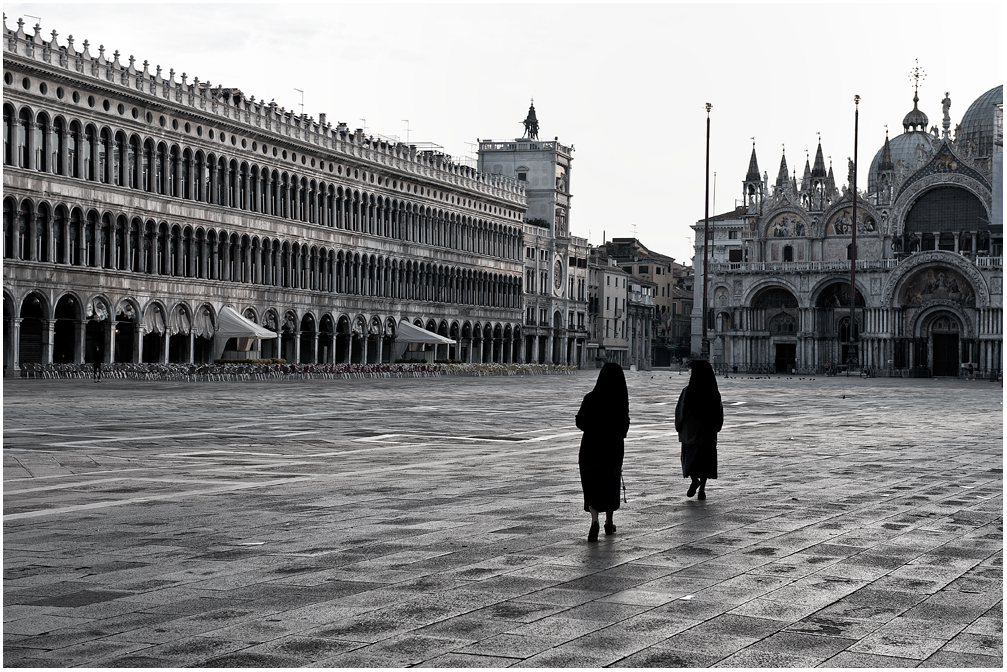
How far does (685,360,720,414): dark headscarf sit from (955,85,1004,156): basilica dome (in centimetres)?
9141

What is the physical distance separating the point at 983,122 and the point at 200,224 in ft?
213

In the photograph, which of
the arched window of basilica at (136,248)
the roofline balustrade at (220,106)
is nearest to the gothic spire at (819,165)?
the roofline balustrade at (220,106)

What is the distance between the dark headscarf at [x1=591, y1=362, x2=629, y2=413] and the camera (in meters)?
10.2

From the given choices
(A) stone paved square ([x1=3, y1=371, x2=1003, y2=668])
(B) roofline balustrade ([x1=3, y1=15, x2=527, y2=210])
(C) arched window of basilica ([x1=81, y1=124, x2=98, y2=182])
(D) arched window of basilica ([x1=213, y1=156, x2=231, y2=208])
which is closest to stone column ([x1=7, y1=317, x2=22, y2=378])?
(C) arched window of basilica ([x1=81, y1=124, x2=98, y2=182])

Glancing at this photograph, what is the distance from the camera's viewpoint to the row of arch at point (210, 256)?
50750 mm

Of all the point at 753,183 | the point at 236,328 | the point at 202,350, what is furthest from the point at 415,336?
the point at 753,183

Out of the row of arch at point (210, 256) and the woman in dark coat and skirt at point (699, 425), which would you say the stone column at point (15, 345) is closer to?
the row of arch at point (210, 256)

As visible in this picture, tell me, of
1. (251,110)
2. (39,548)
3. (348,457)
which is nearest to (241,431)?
(348,457)

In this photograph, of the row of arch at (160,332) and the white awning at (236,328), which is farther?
the white awning at (236,328)

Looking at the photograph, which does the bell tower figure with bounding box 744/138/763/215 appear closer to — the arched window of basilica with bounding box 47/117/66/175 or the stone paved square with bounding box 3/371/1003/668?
the arched window of basilica with bounding box 47/117/66/175

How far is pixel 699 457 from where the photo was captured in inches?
508

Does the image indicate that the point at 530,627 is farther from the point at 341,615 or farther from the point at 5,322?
the point at 5,322

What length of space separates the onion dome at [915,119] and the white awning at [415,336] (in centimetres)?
5468

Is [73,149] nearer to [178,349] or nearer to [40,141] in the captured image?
[40,141]
